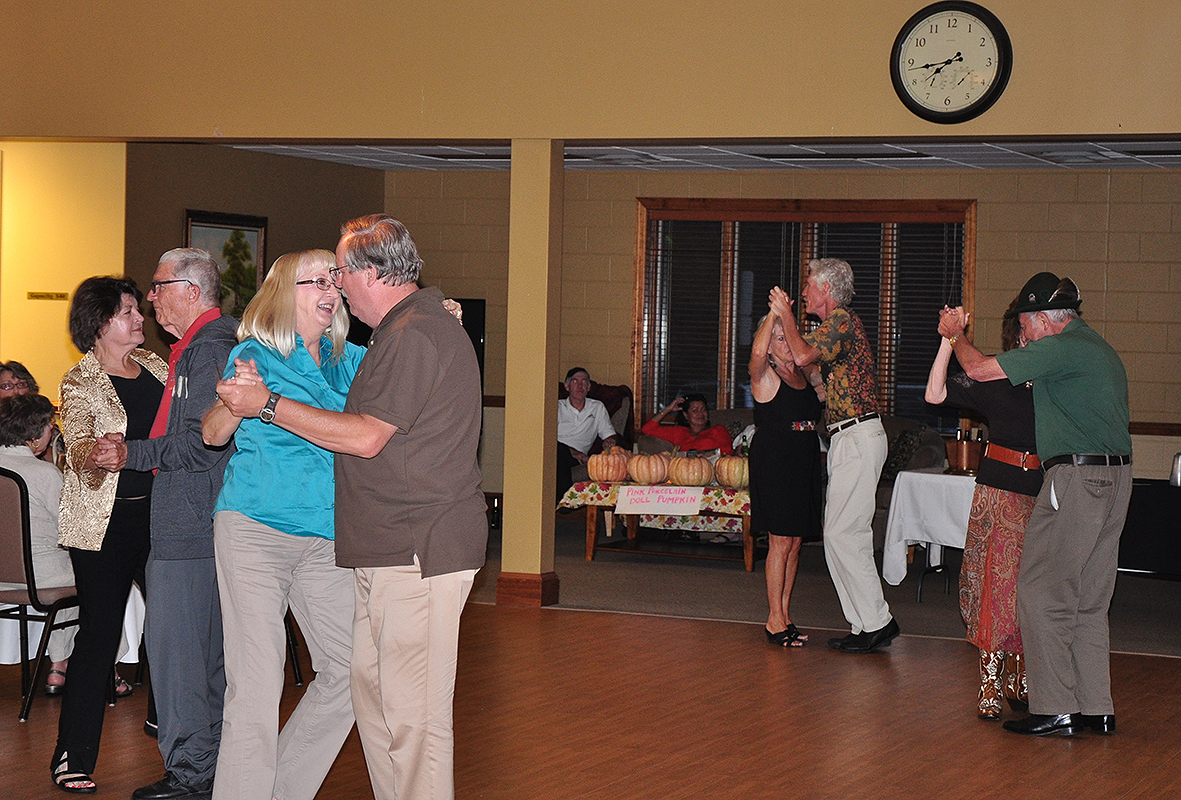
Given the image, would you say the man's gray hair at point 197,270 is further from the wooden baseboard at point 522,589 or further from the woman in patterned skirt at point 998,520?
the wooden baseboard at point 522,589

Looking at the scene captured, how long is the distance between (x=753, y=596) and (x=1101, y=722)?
3182mm

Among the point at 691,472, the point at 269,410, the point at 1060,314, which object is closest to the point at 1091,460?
the point at 1060,314

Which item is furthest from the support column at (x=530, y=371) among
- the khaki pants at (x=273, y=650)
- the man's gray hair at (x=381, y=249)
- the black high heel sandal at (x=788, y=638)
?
the man's gray hair at (x=381, y=249)

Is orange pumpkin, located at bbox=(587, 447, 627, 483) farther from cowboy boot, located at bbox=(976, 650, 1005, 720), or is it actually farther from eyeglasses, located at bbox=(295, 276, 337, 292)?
eyeglasses, located at bbox=(295, 276, 337, 292)

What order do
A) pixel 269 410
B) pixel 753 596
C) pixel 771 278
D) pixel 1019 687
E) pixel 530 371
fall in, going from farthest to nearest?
pixel 771 278
pixel 753 596
pixel 530 371
pixel 1019 687
pixel 269 410

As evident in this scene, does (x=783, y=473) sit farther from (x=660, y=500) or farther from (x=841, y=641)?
(x=660, y=500)

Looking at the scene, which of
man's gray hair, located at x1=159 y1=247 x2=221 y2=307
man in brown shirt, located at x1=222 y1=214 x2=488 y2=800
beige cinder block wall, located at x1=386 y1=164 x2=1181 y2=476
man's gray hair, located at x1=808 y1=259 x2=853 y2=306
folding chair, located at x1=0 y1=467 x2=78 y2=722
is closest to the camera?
man in brown shirt, located at x1=222 y1=214 x2=488 y2=800

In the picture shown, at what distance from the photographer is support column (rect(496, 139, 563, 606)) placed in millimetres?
7672

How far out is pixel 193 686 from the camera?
416cm

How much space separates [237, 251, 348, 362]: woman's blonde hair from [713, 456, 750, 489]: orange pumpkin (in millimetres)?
5757

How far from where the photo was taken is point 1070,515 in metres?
5.29

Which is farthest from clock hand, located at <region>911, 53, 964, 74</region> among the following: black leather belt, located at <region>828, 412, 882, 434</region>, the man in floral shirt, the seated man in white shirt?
the seated man in white shirt

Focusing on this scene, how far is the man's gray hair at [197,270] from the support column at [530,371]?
3.42 m

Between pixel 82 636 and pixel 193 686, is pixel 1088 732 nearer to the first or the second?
pixel 193 686
